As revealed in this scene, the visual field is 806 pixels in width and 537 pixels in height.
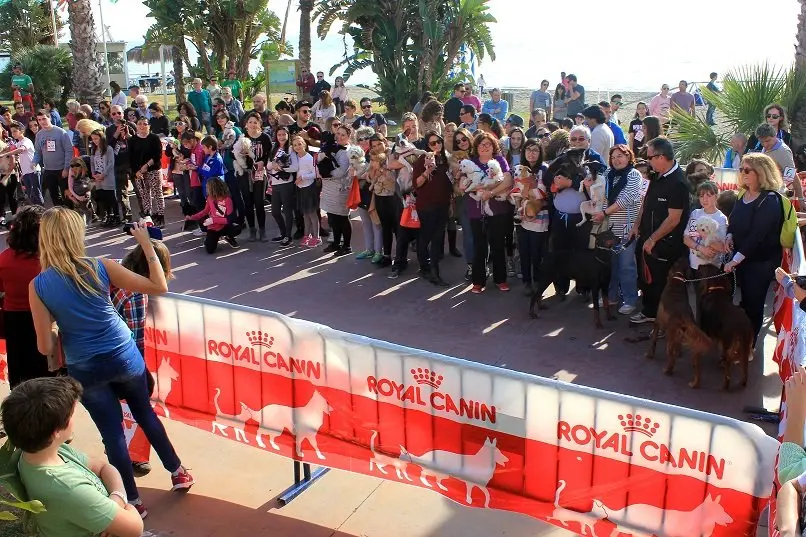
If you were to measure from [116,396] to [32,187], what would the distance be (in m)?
9.78

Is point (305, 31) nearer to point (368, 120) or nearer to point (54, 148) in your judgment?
point (368, 120)

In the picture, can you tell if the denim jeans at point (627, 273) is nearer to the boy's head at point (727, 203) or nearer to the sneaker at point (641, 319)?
the sneaker at point (641, 319)

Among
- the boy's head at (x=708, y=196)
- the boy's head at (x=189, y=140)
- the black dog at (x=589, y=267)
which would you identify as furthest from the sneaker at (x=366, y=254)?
the boy's head at (x=708, y=196)

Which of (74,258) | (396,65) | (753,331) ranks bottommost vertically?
(753,331)

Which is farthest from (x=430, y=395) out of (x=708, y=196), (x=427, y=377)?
(x=708, y=196)

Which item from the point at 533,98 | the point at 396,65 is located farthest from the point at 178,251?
the point at 396,65

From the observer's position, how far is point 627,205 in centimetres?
734

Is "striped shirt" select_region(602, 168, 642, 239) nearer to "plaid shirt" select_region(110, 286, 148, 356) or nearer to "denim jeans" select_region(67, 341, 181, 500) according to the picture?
"plaid shirt" select_region(110, 286, 148, 356)

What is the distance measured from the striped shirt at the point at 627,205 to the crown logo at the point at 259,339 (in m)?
4.06

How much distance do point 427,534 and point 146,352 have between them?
232cm

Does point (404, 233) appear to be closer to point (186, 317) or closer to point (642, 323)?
point (642, 323)

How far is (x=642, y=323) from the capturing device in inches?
292

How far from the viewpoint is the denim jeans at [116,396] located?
4047 mm

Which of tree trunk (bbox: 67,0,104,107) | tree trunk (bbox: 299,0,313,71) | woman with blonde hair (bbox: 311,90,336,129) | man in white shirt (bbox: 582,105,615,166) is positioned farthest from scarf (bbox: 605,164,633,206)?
tree trunk (bbox: 299,0,313,71)
